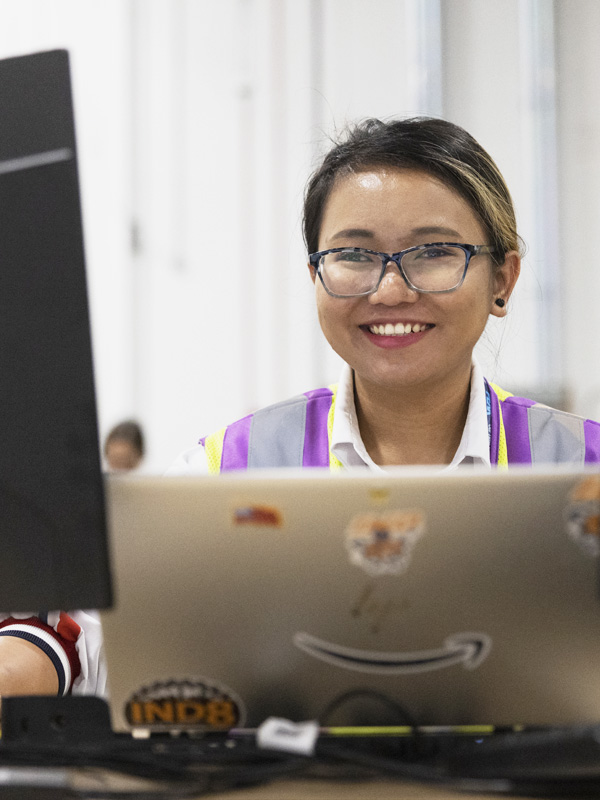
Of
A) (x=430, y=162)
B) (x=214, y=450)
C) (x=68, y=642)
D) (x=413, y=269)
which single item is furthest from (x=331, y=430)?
(x=68, y=642)

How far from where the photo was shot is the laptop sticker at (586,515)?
0.65 metres

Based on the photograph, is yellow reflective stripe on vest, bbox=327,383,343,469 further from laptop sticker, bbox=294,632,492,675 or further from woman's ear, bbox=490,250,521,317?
laptop sticker, bbox=294,632,492,675

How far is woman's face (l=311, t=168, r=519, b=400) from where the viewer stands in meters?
1.30

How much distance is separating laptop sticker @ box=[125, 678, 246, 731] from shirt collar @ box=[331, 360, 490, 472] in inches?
28.6

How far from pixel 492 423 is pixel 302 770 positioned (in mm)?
878

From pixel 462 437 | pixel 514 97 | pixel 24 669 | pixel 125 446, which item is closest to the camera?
pixel 24 669

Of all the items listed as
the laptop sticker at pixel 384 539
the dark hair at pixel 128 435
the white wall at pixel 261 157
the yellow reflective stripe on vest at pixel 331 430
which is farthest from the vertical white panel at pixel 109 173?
the laptop sticker at pixel 384 539

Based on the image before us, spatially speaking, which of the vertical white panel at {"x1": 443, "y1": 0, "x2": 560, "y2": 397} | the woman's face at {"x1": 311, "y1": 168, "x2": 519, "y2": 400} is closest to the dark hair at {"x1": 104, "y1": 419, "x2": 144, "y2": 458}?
the vertical white panel at {"x1": 443, "y1": 0, "x2": 560, "y2": 397}

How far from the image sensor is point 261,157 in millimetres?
4332

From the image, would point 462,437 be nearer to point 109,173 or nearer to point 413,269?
point 413,269

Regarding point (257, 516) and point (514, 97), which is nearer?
point (257, 516)

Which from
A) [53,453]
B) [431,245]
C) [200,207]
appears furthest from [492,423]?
[200,207]

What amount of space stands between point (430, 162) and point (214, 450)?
0.59m

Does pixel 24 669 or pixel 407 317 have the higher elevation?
pixel 407 317
